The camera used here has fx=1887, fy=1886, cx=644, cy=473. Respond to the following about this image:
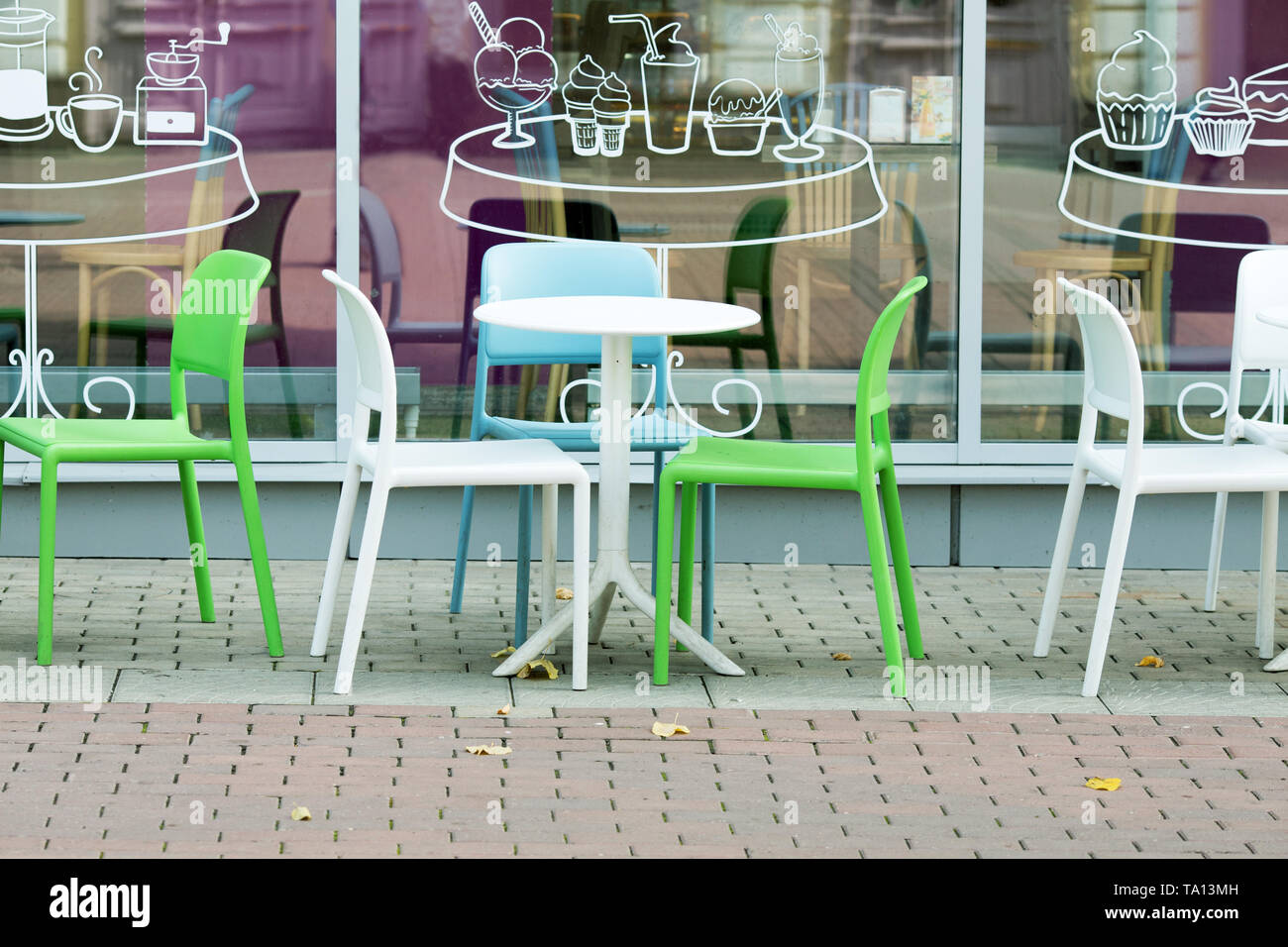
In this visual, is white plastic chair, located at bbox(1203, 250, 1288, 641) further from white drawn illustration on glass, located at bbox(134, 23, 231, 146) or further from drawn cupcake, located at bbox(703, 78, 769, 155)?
white drawn illustration on glass, located at bbox(134, 23, 231, 146)

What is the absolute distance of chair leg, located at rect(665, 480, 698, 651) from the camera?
548cm

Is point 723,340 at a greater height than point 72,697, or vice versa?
point 723,340

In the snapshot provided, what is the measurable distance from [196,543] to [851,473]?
2163mm

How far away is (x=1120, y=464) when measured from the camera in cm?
533

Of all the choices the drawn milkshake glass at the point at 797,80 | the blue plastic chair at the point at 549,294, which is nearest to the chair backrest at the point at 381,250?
the blue plastic chair at the point at 549,294

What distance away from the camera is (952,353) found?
7.05 meters

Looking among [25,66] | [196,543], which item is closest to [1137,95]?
[196,543]

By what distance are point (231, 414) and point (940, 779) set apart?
7.60 ft

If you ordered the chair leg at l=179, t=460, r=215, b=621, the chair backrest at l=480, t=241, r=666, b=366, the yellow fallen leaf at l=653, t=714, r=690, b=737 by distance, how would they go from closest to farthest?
the yellow fallen leaf at l=653, t=714, r=690, b=737
the chair leg at l=179, t=460, r=215, b=621
the chair backrest at l=480, t=241, r=666, b=366

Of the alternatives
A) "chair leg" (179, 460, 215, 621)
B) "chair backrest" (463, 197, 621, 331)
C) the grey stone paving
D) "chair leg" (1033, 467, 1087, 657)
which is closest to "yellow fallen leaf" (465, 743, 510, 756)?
the grey stone paving

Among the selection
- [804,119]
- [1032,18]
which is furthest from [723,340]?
[1032,18]

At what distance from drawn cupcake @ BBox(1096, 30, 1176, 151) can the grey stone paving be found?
1.61 meters

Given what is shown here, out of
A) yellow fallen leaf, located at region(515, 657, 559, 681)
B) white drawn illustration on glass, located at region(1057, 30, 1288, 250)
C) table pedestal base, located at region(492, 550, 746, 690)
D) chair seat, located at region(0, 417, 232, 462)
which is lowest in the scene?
yellow fallen leaf, located at region(515, 657, 559, 681)

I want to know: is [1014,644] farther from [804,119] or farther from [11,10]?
[11,10]
